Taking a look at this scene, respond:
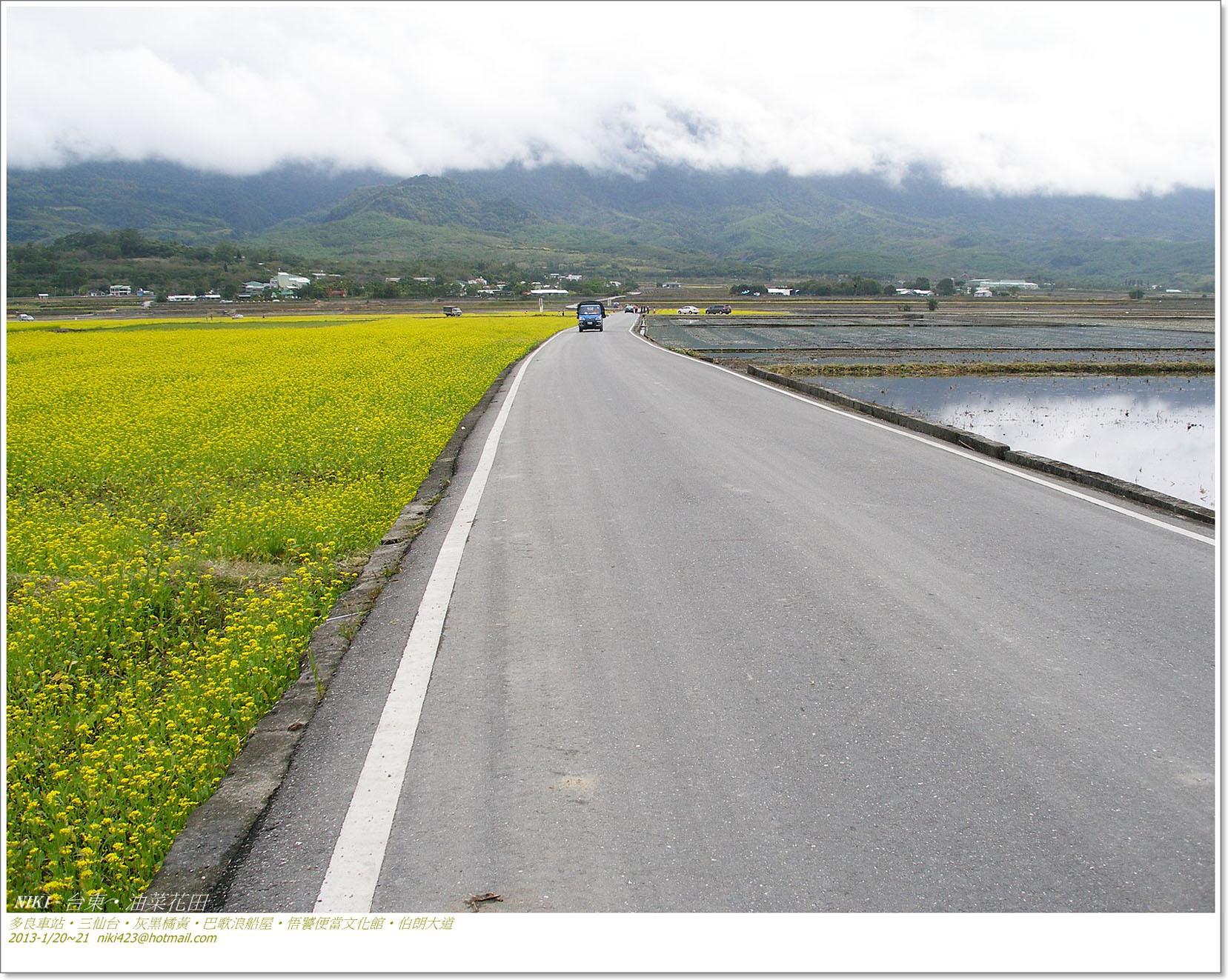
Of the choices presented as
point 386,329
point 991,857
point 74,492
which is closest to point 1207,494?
point 991,857

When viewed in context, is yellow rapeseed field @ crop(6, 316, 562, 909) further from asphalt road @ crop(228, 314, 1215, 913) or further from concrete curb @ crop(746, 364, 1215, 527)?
concrete curb @ crop(746, 364, 1215, 527)

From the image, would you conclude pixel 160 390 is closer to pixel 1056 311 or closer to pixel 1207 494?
pixel 1207 494

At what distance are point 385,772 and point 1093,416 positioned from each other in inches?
657

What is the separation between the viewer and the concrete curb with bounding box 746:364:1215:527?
23.8ft

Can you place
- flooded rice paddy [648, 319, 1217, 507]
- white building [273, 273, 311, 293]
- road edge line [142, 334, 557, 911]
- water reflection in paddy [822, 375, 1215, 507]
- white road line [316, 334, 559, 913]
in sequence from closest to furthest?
white road line [316, 334, 559, 913]
road edge line [142, 334, 557, 911]
water reflection in paddy [822, 375, 1215, 507]
flooded rice paddy [648, 319, 1217, 507]
white building [273, 273, 311, 293]

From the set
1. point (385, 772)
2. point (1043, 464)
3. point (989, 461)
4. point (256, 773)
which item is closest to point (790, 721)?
point (385, 772)

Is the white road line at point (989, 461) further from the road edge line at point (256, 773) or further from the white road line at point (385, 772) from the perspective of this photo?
the road edge line at point (256, 773)

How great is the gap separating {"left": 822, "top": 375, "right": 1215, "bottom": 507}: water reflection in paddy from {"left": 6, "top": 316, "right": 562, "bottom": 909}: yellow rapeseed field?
27.7ft

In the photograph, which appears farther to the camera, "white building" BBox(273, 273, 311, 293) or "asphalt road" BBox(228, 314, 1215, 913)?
"white building" BBox(273, 273, 311, 293)

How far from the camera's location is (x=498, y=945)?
2.49 metres

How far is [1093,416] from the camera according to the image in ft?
54.5

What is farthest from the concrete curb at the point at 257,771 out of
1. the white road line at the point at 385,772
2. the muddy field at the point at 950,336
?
the muddy field at the point at 950,336

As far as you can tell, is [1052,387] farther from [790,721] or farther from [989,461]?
[790,721]

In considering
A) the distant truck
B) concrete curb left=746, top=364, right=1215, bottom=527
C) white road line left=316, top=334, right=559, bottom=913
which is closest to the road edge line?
white road line left=316, top=334, right=559, bottom=913
